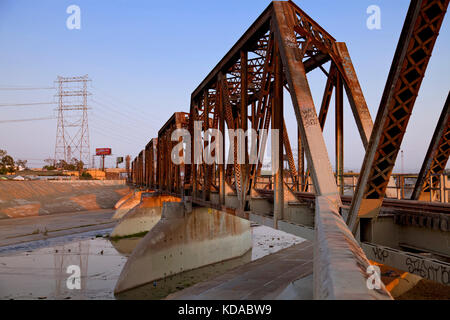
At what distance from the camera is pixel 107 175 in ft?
501

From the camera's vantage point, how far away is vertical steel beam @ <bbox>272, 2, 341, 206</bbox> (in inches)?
331

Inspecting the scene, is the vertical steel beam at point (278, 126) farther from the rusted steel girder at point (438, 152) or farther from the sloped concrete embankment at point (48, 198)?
the sloped concrete embankment at point (48, 198)

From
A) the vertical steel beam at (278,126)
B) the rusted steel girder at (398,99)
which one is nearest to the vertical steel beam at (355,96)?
the vertical steel beam at (278,126)

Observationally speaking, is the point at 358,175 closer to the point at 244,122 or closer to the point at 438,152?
the point at 438,152

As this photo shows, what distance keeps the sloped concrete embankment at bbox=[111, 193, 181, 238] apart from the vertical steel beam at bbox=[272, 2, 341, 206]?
28.8 meters

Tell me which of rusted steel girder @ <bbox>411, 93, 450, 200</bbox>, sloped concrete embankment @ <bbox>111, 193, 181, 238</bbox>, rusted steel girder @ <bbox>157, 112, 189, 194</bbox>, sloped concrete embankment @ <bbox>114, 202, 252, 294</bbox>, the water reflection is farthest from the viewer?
sloped concrete embankment @ <bbox>111, 193, 181, 238</bbox>

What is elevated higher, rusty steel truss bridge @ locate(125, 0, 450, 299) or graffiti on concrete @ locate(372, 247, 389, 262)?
rusty steel truss bridge @ locate(125, 0, 450, 299)

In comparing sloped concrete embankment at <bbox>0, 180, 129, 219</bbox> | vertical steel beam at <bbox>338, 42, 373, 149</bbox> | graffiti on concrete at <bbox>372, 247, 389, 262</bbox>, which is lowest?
sloped concrete embankment at <bbox>0, 180, 129, 219</bbox>

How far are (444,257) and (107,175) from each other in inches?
6227

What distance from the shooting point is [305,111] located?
9352 mm

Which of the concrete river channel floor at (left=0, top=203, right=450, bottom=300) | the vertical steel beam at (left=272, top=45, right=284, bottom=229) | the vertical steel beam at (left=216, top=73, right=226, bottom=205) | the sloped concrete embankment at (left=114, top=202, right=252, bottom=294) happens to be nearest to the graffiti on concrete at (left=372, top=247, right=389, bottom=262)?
the concrete river channel floor at (left=0, top=203, right=450, bottom=300)

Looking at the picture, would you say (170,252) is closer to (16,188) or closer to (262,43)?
(262,43)

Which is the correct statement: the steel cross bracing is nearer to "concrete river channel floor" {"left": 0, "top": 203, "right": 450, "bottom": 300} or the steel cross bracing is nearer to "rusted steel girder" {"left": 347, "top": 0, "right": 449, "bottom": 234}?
"rusted steel girder" {"left": 347, "top": 0, "right": 449, "bottom": 234}
